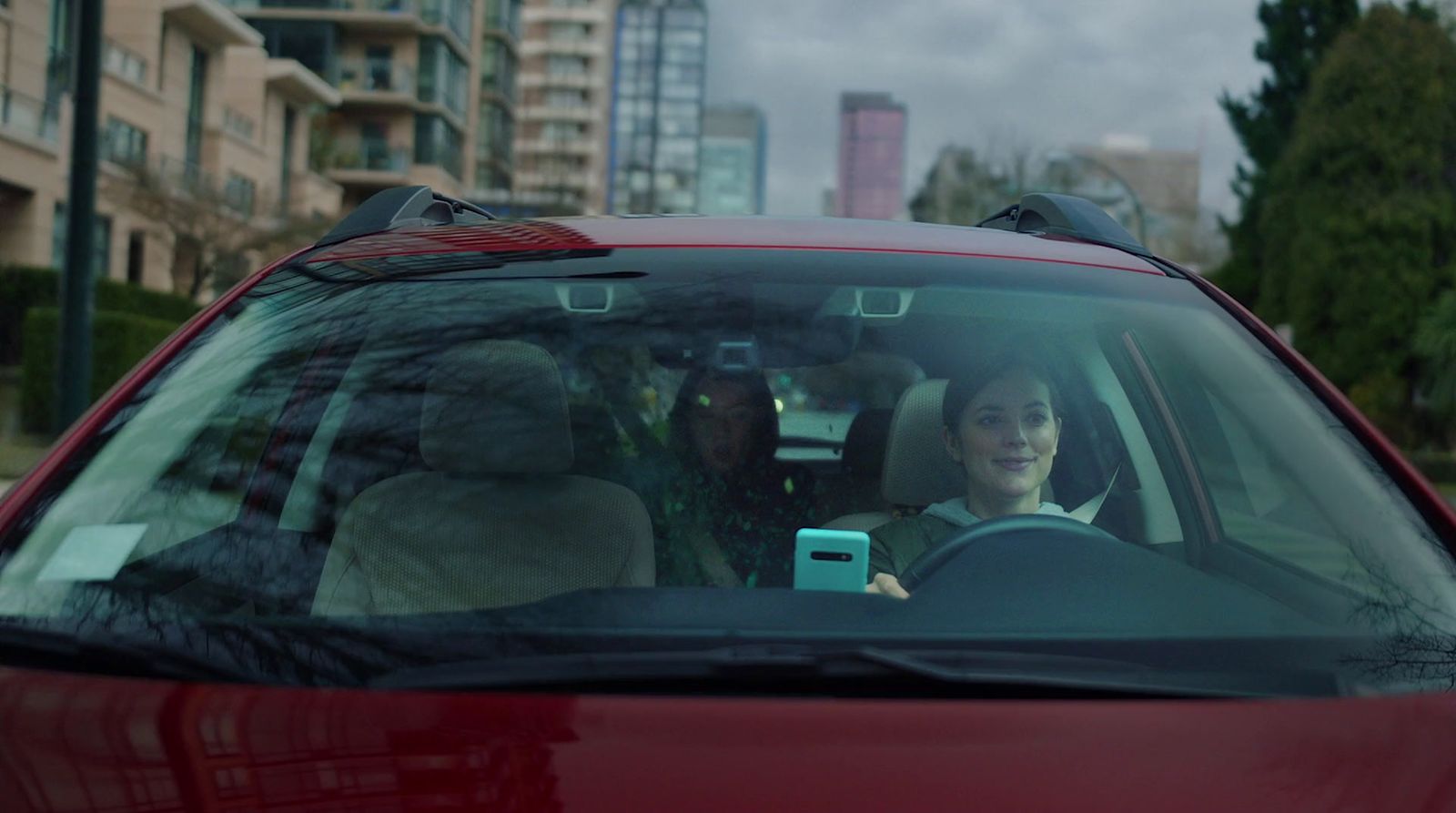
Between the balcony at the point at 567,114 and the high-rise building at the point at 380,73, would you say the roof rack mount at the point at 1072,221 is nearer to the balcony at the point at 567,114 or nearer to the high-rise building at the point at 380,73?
the high-rise building at the point at 380,73

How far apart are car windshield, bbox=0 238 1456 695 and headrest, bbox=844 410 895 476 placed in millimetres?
21

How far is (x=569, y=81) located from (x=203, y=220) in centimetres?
8973

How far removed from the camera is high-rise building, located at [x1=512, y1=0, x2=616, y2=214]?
122500 millimetres

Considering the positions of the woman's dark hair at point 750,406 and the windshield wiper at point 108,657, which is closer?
the windshield wiper at point 108,657

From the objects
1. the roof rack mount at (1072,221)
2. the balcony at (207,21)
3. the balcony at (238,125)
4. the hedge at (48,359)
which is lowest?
the hedge at (48,359)

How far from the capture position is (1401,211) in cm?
4072

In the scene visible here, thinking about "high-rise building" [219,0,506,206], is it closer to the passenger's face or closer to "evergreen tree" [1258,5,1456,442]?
"evergreen tree" [1258,5,1456,442]

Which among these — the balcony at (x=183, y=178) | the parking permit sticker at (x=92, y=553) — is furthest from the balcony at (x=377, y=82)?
the parking permit sticker at (x=92, y=553)

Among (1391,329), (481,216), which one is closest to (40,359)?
(481,216)

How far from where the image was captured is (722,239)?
93.9 inches

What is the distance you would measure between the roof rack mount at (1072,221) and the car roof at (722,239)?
0.12 ft

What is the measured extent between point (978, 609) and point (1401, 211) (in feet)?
140

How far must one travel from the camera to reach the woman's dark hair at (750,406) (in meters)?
2.53

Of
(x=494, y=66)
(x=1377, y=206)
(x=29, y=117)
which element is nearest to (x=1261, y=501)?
(x=29, y=117)
